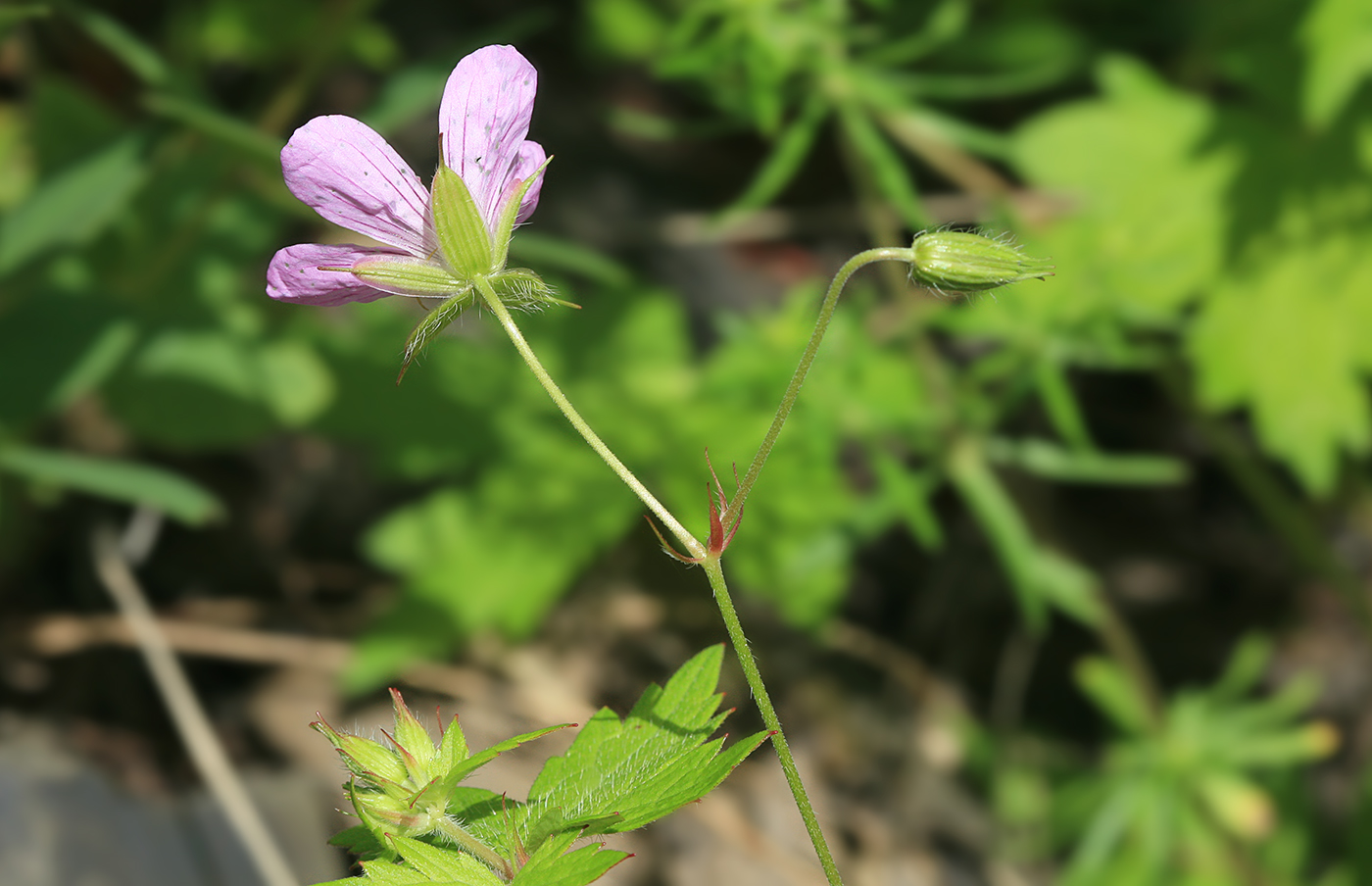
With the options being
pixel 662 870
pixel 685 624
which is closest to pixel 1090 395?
pixel 685 624

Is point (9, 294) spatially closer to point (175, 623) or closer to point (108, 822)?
point (175, 623)

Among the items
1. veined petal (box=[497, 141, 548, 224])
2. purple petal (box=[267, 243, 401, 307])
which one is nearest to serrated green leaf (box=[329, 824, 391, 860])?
purple petal (box=[267, 243, 401, 307])

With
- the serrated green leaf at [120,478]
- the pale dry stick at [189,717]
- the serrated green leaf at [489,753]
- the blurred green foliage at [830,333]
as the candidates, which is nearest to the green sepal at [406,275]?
the serrated green leaf at [489,753]

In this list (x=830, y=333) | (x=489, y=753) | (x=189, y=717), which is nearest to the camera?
(x=489, y=753)

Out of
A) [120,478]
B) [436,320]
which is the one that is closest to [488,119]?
[436,320]

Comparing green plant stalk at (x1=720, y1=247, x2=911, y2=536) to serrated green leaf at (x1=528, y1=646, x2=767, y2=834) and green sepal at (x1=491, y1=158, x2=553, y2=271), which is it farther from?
green sepal at (x1=491, y1=158, x2=553, y2=271)

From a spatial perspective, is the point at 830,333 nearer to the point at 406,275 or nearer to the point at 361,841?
the point at 406,275
